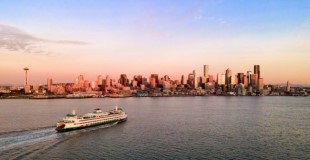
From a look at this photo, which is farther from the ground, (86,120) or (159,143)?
(86,120)

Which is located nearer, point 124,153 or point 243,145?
point 124,153

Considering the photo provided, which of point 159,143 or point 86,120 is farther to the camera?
point 86,120

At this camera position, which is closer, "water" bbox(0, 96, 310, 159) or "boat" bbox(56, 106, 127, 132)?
"water" bbox(0, 96, 310, 159)

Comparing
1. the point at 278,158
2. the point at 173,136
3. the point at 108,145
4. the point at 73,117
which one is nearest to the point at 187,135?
the point at 173,136

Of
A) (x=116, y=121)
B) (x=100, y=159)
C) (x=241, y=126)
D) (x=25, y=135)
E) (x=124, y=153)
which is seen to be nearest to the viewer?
(x=100, y=159)

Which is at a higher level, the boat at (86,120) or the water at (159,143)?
the boat at (86,120)

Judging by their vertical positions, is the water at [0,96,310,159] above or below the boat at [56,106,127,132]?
below

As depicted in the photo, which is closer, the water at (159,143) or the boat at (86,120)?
the water at (159,143)

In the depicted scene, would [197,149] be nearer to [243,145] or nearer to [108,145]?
[243,145]
